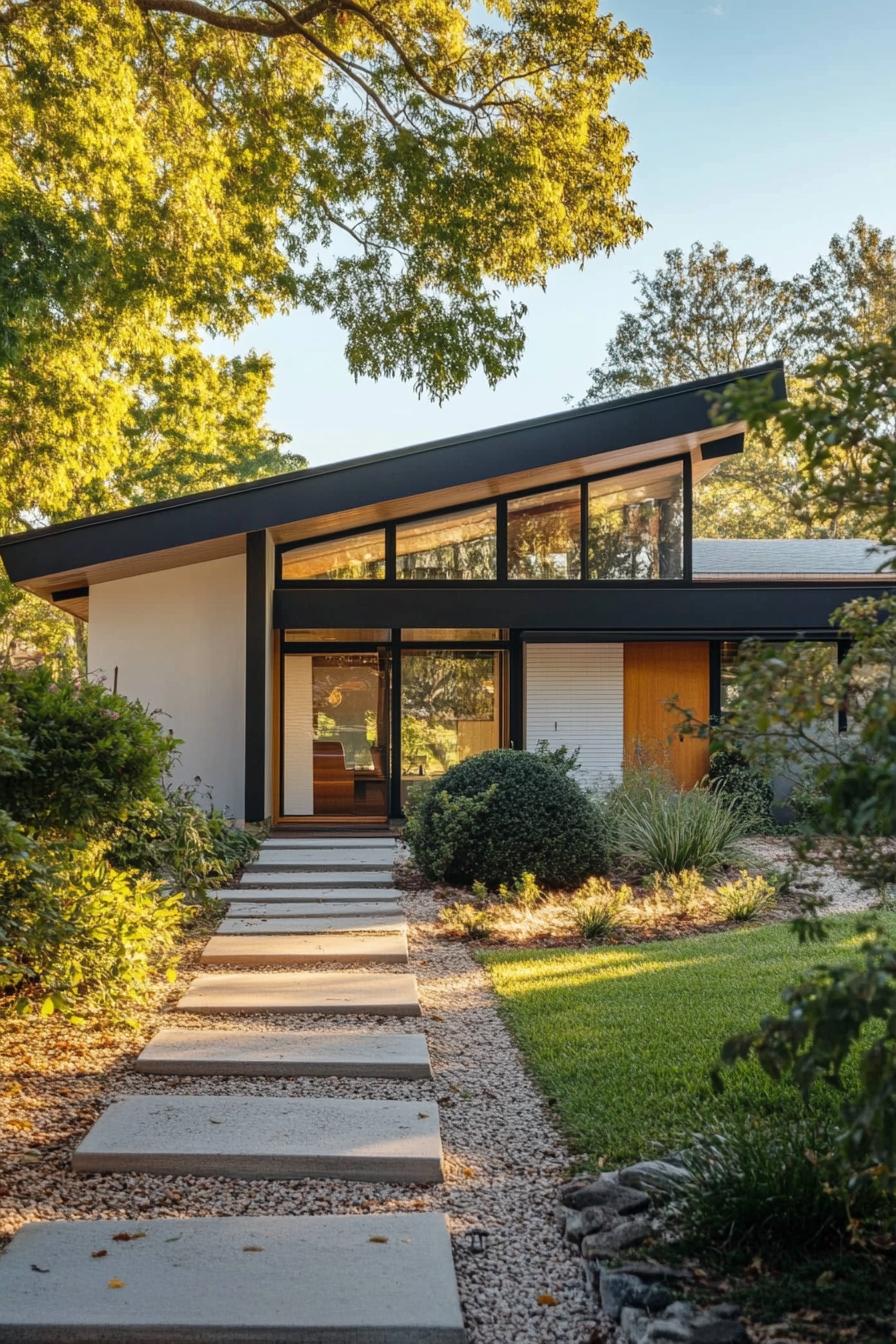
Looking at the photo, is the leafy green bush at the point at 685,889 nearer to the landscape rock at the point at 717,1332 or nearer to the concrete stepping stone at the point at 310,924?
the concrete stepping stone at the point at 310,924

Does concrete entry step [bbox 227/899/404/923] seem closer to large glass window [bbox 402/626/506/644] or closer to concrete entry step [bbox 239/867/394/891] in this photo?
concrete entry step [bbox 239/867/394/891]

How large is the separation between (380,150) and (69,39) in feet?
10.3

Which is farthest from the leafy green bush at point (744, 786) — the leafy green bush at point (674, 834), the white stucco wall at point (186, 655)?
the white stucco wall at point (186, 655)

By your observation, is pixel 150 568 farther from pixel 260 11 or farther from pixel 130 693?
pixel 260 11

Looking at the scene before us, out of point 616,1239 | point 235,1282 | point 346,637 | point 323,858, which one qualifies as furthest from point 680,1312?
point 346,637

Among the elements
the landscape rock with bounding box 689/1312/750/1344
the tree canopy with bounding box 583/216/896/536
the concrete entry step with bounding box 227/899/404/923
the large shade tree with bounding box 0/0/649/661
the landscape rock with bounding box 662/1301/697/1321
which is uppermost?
the tree canopy with bounding box 583/216/896/536

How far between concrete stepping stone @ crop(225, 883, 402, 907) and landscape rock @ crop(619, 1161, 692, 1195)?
5.38 m

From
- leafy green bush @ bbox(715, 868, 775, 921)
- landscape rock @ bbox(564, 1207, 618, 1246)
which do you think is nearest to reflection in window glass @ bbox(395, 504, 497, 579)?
leafy green bush @ bbox(715, 868, 775, 921)

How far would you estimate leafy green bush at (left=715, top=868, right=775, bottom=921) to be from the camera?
863 cm

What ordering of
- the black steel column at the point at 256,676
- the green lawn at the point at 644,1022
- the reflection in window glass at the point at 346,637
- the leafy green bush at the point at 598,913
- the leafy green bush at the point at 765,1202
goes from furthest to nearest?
the reflection in window glass at the point at 346,637, the black steel column at the point at 256,676, the leafy green bush at the point at 598,913, the green lawn at the point at 644,1022, the leafy green bush at the point at 765,1202

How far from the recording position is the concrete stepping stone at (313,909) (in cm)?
836

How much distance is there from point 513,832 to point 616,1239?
617cm

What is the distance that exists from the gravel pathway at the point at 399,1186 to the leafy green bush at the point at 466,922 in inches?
77.7

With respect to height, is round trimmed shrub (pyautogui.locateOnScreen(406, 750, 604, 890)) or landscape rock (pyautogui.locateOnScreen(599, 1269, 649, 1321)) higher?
round trimmed shrub (pyautogui.locateOnScreen(406, 750, 604, 890))
